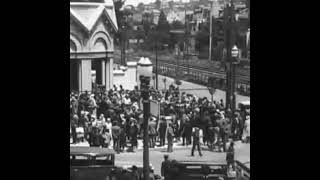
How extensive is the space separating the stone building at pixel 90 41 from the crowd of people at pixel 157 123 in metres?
3.05

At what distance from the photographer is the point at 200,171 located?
10.6 metres

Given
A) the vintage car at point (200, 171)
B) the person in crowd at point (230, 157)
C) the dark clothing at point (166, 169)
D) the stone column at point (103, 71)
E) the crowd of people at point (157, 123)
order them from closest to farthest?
the vintage car at point (200, 171) → the dark clothing at point (166, 169) → the person in crowd at point (230, 157) → the crowd of people at point (157, 123) → the stone column at point (103, 71)

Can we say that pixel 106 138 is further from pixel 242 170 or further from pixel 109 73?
pixel 109 73

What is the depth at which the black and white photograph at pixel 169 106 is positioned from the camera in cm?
1072

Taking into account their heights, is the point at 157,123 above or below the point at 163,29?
below

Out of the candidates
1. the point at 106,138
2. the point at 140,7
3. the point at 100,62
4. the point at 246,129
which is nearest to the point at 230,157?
the point at 246,129

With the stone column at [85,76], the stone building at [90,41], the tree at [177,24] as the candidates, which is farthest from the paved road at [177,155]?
the stone building at [90,41]

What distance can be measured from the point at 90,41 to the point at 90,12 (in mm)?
1011

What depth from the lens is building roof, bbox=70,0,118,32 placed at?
61.7 ft

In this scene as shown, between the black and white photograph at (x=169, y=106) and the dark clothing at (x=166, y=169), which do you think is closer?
the black and white photograph at (x=169, y=106)

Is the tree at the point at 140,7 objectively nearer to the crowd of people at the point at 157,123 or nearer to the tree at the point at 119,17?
the crowd of people at the point at 157,123
